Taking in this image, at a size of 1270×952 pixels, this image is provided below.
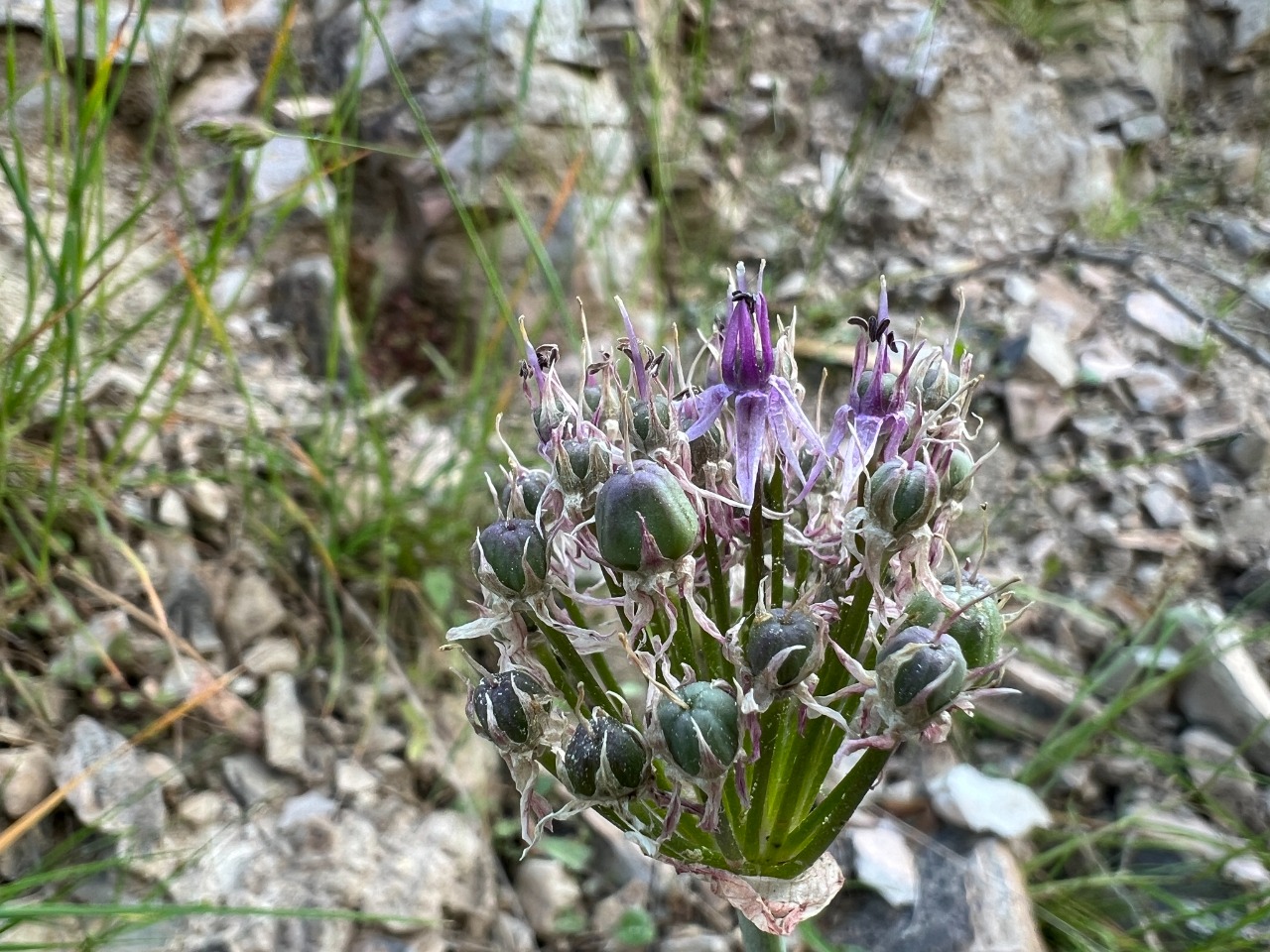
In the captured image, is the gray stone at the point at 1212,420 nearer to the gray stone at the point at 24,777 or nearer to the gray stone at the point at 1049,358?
the gray stone at the point at 1049,358

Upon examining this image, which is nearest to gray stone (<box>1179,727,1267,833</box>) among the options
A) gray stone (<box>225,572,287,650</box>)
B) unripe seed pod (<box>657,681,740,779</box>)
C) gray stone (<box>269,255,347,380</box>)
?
unripe seed pod (<box>657,681,740,779</box>)

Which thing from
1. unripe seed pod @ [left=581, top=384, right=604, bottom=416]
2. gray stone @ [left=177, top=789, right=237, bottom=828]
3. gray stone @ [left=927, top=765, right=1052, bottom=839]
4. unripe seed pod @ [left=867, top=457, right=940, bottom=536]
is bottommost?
gray stone @ [left=927, top=765, right=1052, bottom=839]

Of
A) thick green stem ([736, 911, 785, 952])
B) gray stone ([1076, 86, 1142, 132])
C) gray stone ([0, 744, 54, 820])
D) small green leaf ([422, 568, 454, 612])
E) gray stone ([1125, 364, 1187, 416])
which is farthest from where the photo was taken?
gray stone ([1076, 86, 1142, 132])

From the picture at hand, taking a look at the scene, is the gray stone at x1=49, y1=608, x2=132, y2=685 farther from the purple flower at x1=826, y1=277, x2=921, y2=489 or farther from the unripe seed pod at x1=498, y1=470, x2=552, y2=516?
the purple flower at x1=826, y1=277, x2=921, y2=489

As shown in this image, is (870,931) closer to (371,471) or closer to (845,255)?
(371,471)

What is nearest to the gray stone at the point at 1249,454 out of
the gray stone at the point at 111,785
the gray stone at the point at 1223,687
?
the gray stone at the point at 1223,687

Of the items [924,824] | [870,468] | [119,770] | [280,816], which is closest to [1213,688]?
[924,824]

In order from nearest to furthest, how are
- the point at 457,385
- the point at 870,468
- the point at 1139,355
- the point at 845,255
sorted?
the point at 870,468, the point at 457,385, the point at 1139,355, the point at 845,255
